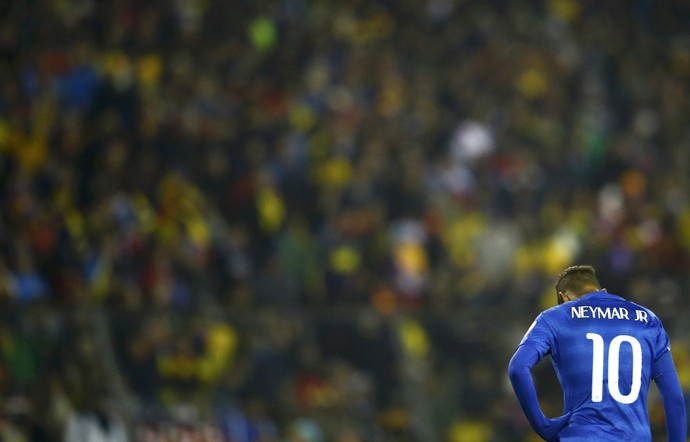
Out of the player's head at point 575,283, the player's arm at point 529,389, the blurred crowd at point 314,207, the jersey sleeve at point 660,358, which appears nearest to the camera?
the player's arm at point 529,389

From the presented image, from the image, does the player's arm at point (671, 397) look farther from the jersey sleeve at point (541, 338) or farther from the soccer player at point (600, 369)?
the jersey sleeve at point (541, 338)

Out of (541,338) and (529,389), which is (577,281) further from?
(529,389)

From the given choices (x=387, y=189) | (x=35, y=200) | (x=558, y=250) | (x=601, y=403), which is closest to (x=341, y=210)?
(x=387, y=189)

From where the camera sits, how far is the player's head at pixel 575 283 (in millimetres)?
7098

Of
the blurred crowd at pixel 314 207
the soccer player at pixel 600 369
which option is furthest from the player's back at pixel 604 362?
the blurred crowd at pixel 314 207

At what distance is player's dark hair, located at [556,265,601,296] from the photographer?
279 inches

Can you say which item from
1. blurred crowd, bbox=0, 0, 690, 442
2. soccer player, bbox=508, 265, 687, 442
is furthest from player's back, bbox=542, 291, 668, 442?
blurred crowd, bbox=0, 0, 690, 442

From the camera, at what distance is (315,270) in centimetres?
1527

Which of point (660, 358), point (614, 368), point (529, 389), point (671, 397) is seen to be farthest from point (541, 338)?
point (671, 397)

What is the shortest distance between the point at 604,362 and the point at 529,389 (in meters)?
0.42

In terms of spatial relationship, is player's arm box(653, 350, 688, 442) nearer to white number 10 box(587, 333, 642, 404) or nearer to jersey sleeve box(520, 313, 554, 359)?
white number 10 box(587, 333, 642, 404)

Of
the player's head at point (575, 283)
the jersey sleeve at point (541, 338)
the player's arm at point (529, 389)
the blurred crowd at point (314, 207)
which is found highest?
the blurred crowd at point (314, 207)

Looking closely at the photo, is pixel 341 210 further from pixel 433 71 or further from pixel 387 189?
pixel 433 71

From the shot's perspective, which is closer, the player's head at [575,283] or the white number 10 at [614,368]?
the white number 10 at [614,368]
